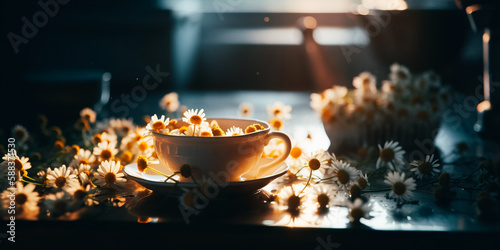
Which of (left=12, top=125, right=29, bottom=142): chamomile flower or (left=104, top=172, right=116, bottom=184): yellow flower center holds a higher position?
(left=12, top=125, right=29, bottom=142): chamomile flower

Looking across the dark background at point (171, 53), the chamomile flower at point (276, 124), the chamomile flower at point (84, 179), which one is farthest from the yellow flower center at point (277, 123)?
the dark background at point (171, 53)

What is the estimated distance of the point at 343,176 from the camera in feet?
1.86

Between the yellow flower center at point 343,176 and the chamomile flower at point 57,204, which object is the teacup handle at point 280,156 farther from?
the chamomile flower at point 57,204

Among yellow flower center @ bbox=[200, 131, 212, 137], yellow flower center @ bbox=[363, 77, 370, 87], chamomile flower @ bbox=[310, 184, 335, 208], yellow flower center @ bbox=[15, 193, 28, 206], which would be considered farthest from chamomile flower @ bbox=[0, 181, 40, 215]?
yellow flower center @ bbox=[363, 77, 370, 87]

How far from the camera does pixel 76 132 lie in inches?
39.6

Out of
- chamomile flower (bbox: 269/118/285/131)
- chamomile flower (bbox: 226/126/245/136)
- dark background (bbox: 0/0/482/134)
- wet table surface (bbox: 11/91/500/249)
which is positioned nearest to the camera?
wet table surface (bbox: 11/91/500/249)

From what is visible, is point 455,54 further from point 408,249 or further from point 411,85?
point 408,249

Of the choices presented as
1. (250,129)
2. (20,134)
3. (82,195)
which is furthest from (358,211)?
(20,134)

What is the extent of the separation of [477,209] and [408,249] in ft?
0.39

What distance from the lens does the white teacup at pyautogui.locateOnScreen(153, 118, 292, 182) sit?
507mm

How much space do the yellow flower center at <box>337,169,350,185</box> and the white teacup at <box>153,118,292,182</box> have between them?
107 millimetres

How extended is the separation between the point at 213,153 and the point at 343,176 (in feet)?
0.57

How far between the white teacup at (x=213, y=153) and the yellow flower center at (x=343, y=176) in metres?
0.11

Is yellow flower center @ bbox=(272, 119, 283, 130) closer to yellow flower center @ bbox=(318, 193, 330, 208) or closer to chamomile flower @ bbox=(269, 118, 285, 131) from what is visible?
chamomile flower @ bbox=(269, 118, 285, 131)
